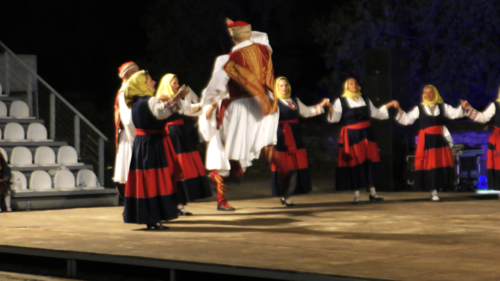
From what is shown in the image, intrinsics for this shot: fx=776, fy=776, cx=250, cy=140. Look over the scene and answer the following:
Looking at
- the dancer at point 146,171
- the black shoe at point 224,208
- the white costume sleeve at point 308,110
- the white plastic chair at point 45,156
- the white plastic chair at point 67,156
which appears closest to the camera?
the dancer at point 146,171

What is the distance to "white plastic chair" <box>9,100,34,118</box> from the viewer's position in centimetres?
1134

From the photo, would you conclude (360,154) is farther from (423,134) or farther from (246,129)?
(246,129)

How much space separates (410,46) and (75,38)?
864 cm

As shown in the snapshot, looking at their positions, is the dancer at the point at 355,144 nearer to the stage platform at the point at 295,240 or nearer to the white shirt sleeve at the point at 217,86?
the stage platform at the point at 295,240

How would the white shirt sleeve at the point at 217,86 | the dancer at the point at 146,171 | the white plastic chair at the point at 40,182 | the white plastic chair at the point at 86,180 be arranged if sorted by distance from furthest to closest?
the white plastic chair at the point at 86,180
the white plastic chair at the point at 40,182
the white shirt sleeve at the point at 217,86
the dancer at the point at 146,171

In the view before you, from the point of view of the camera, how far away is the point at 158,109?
6.57 metres

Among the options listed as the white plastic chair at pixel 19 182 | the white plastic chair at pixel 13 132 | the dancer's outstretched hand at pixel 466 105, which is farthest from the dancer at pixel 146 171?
the white plastic chair at pixel 13 132

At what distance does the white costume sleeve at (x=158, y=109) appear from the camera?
6.54 metres

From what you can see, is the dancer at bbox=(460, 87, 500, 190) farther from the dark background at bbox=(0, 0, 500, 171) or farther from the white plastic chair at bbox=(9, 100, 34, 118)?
the dark background at bbox=(0, 0, 500, 171)

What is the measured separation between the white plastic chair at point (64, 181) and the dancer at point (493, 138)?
195 inches

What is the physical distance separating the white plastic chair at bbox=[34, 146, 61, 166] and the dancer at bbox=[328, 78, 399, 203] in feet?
12.6

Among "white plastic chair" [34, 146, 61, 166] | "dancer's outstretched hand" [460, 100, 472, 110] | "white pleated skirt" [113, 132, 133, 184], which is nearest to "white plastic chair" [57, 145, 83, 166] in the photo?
"white plastic chair" [34, 146, 61, 166]

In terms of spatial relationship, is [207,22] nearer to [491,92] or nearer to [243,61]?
[491,92]

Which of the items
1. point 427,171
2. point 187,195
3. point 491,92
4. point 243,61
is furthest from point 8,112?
point 491,92
